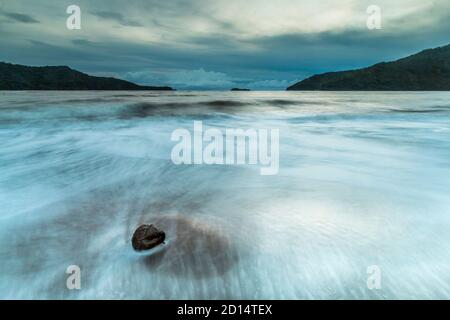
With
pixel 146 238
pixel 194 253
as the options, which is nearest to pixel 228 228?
pixel 194 253

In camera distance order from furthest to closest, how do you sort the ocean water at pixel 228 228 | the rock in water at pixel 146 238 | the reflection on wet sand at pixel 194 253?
the rock in water at pixel 146 238 < the reflection on wet sand at pixel 194 253 < the ocean water at pixel 228 228

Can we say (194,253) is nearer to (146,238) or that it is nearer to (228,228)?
(146,238)

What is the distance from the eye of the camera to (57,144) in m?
9.23

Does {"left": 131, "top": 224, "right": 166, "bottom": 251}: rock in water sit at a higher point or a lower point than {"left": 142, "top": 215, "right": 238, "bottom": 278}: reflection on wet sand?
higher

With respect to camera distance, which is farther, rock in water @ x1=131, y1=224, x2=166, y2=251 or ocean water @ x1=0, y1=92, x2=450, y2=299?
rock in water @ x1=131, y1=224, x2=166, y2=251

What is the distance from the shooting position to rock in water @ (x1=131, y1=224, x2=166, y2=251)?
3.00m

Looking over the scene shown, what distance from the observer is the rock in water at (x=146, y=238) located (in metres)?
3.00

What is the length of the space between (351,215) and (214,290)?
88.2 inches

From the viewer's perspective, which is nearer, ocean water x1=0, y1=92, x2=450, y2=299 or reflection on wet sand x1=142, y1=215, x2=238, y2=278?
ocean water x1=0, y1=92, x2=450, y2=299

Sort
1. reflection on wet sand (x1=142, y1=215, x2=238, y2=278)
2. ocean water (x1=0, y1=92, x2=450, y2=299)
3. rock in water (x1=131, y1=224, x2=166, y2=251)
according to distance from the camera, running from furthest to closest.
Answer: rock in water (x1=131, y1=224, x2=166, y2=251), reflection on wet sand (x1=142, y1=215, x2=238, y2=278), ocean water (x1=0, y1=92, x2=450, y2=299)

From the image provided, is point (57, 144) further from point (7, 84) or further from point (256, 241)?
point (7, 84)

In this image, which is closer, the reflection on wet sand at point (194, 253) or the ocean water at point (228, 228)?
the ocean water at point (228, 228)

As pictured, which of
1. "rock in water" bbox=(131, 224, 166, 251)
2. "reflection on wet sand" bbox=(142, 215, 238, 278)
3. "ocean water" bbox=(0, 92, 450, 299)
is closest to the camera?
"ocean water" bbox=(0, 92, 450, 299)
